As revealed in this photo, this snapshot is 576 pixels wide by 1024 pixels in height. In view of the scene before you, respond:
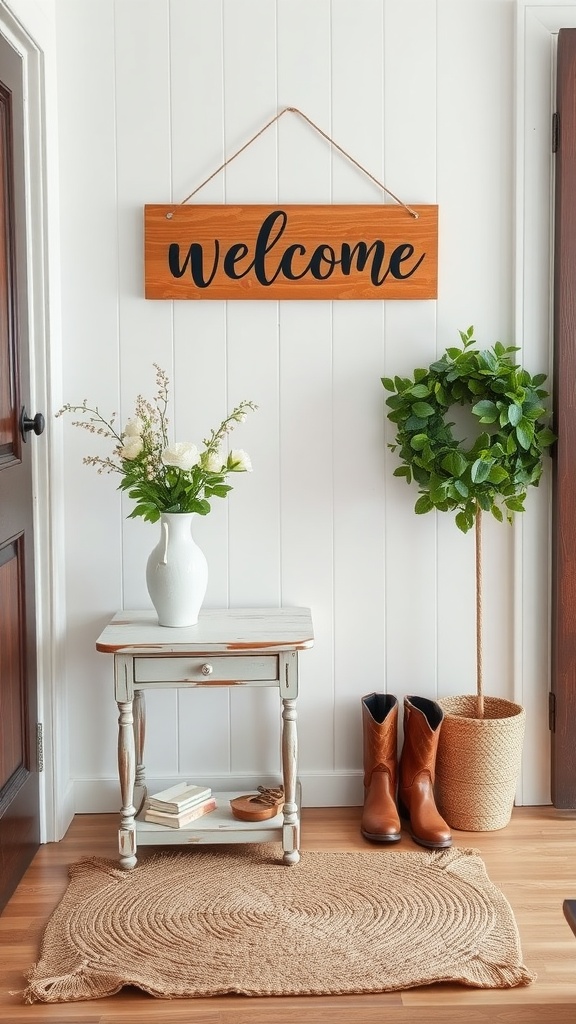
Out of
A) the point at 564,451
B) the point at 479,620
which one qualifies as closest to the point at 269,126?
the point at 564,451

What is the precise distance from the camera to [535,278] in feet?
9.45

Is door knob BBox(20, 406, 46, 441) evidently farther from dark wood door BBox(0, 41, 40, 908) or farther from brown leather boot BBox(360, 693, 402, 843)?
brown leather boot BBox(360, 693, 402, 843)

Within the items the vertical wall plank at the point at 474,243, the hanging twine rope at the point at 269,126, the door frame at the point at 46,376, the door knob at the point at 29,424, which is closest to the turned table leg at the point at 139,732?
the door frame at the point at 46,376

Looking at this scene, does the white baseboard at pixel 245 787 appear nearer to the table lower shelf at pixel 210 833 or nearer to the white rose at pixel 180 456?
the table lower shelf at pixel 210 833

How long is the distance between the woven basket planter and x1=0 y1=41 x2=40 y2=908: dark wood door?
1157 millimetres

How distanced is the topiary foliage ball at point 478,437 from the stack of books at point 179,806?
100cm

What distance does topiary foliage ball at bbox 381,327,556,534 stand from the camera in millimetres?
2688

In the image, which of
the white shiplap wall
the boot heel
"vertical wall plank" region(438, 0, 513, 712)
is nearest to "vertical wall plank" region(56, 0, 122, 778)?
the white shiplap wall

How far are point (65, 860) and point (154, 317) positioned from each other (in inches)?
60.3

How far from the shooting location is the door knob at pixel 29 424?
2579 millimetres

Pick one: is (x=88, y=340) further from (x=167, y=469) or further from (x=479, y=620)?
(x=479, y=620)

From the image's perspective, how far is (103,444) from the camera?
2902mm

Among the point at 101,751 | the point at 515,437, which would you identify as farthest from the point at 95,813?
the point at 515,437

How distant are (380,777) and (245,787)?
44cm
